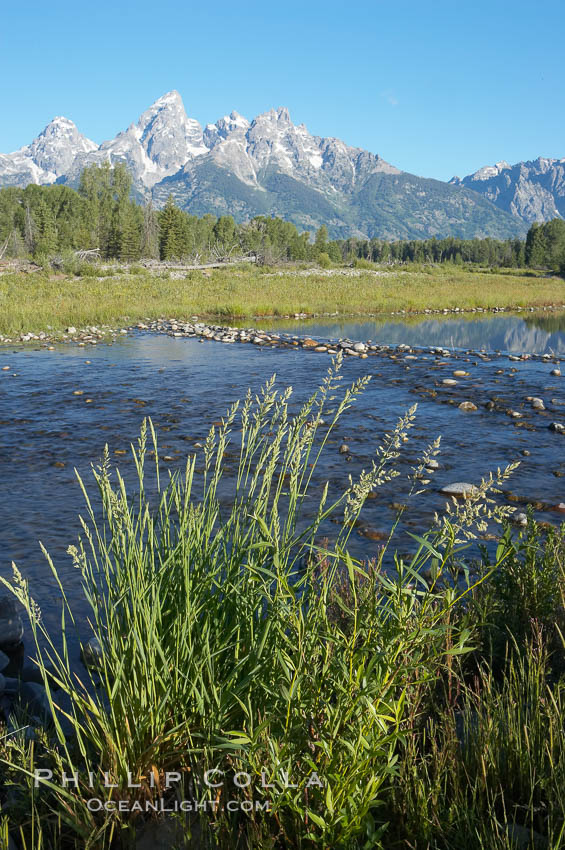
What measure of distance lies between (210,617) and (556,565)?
8.57 feet

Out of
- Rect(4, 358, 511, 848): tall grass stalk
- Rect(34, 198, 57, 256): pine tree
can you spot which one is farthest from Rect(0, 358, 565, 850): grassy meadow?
Rect(34, 198, 57, 256): pine tree

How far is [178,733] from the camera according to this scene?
8.00 ft

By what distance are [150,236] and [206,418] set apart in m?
83.6

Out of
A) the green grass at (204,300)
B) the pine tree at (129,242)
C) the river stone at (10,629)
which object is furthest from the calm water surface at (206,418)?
the pine tree at (129,242)

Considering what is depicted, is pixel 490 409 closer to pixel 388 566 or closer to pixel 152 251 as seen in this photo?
pixel 388 566

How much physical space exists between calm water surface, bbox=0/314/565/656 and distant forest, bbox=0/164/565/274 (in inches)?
1818

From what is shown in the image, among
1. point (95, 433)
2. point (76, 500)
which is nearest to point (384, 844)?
point (76, 500)

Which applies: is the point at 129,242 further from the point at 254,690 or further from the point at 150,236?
the point at 254,690

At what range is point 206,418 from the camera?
11.1m

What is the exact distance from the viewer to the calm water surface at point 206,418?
6.76m

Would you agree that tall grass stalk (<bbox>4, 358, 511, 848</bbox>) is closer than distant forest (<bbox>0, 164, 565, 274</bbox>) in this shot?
Yes

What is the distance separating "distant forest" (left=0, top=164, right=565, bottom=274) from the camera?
8050 centimetres

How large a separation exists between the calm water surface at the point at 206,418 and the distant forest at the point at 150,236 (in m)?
46.2

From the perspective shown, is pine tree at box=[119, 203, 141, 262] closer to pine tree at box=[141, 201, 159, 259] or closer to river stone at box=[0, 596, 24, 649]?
pine tree at box=[141, 201, 159, 259]
